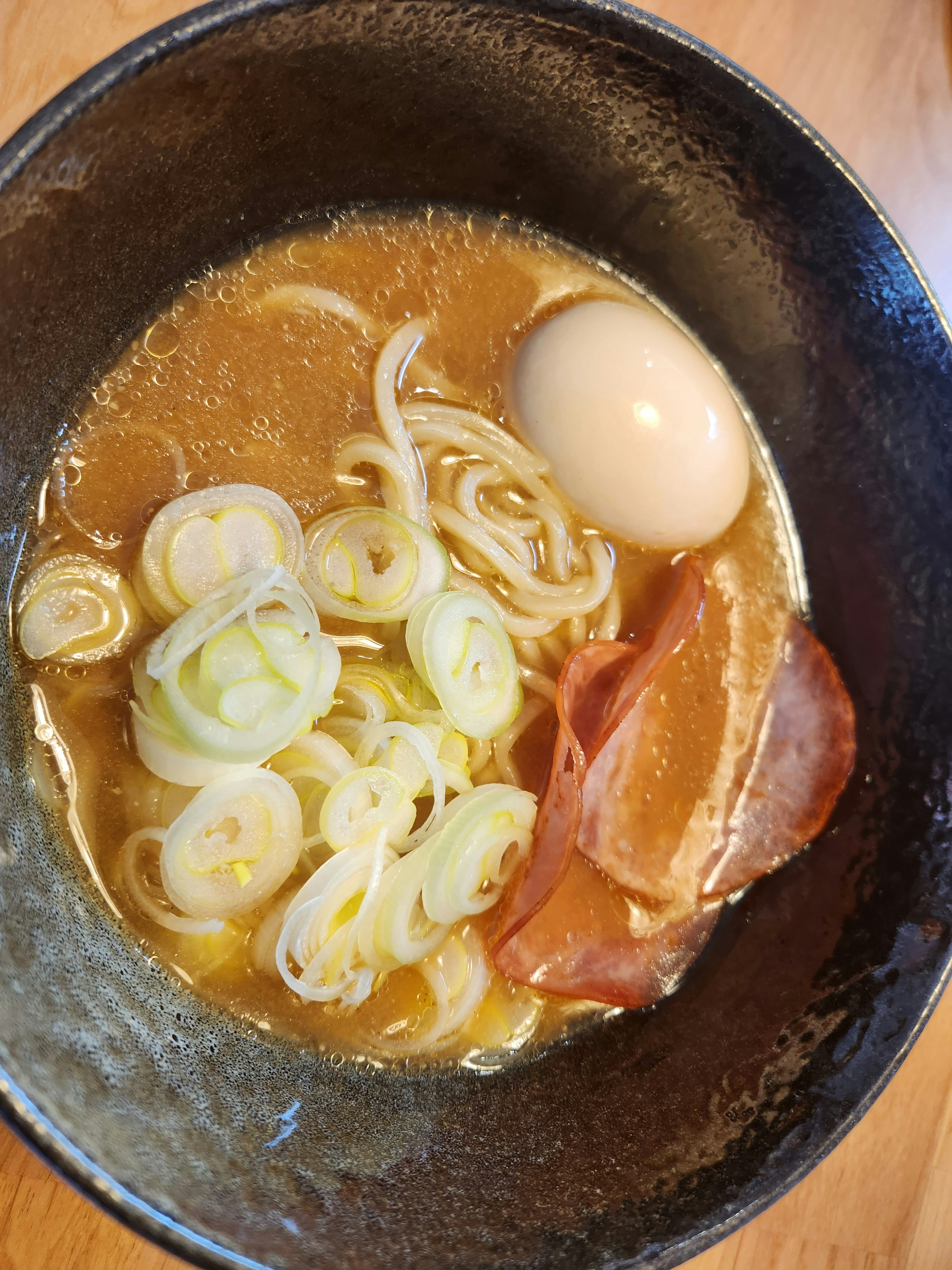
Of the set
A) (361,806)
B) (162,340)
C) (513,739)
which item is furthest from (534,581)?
(162,340)

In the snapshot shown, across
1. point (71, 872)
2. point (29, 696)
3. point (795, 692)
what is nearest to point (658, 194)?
point (795, 692)

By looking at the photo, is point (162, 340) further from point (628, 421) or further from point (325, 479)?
point (628, 421)

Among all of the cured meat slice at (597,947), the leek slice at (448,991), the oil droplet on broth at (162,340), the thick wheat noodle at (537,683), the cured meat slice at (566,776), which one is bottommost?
the cured meat slice at (597,947)

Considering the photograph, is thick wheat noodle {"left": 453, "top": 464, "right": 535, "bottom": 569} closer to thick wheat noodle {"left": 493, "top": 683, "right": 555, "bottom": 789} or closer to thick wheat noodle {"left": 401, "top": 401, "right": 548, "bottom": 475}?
thick wheat noodle {"left": 401, "top": 401, "right": 548, "bottom": 475}

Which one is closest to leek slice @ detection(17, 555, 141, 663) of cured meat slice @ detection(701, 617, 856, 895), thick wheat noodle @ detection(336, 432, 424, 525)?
thick wheat noodle @ detection(336, 432, 424, 525)

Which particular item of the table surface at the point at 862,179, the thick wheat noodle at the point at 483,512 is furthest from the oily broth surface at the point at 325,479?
the table surface at the point at 862,179

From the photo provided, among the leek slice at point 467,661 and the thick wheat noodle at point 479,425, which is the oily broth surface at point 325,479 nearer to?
the thick wheat noodle at point 479,425
